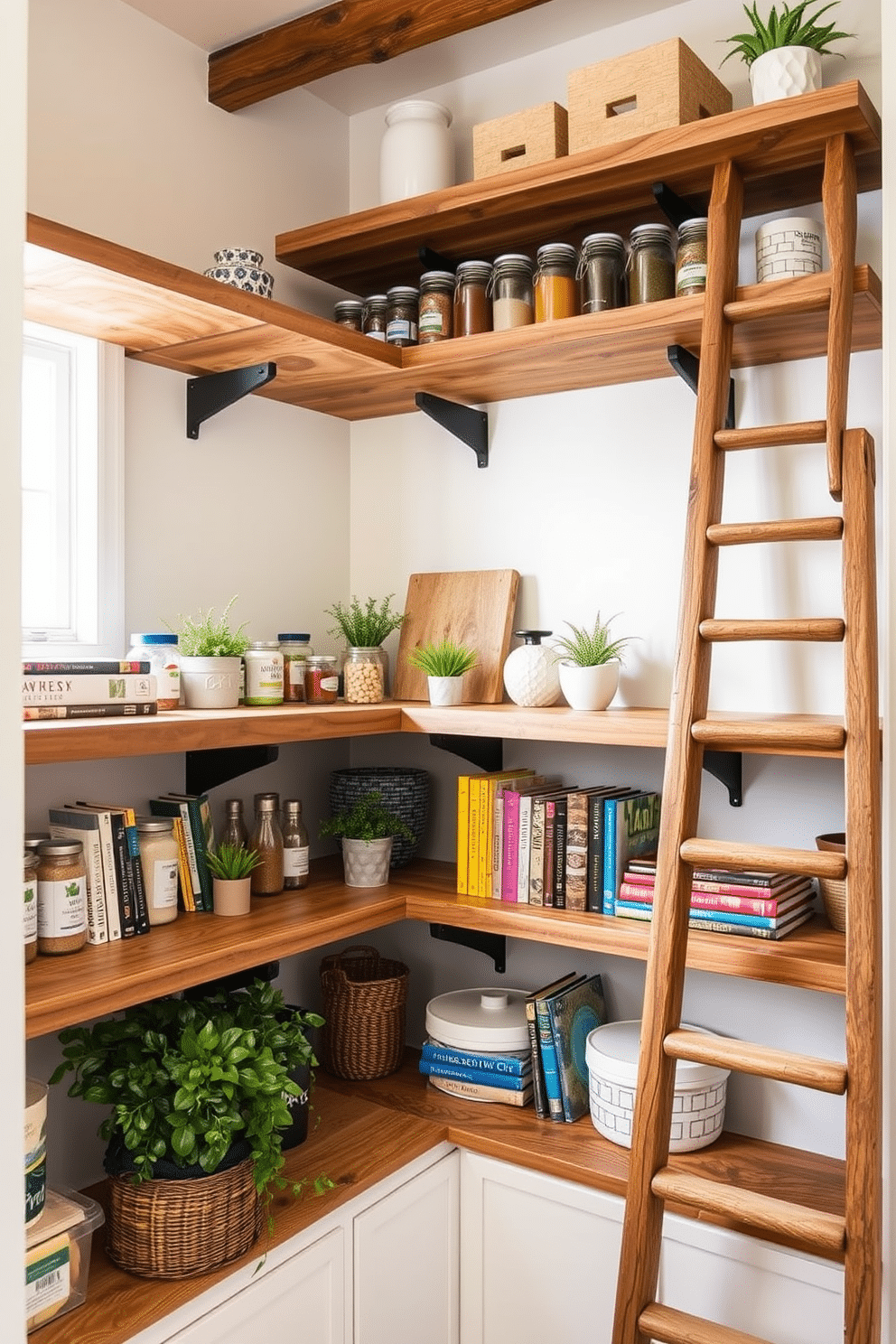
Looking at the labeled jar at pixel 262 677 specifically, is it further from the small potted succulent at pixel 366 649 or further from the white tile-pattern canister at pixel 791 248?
the white tile-pattern canister at pixel 791 248

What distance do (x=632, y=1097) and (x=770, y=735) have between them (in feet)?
2.58

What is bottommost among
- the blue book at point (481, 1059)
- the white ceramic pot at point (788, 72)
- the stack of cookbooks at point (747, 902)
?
the blue book at point (481, 1059)

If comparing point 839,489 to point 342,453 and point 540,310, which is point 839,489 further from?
point 342,453

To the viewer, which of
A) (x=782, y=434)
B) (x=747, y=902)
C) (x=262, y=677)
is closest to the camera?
(x=782, y=434)

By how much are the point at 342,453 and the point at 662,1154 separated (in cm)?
174

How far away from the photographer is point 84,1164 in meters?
1.91

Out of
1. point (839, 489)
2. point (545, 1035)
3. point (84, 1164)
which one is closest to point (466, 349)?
point (839, 489)

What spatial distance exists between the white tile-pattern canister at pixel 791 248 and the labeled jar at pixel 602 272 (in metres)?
0.30

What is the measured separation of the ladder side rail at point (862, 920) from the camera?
137 centimetres

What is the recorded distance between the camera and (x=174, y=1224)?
158cm

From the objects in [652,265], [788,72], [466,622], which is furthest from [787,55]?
Answer: [466,622]

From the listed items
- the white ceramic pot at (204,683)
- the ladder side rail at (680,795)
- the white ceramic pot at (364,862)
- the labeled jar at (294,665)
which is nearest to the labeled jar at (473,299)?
the ladder side rail at (680,795)

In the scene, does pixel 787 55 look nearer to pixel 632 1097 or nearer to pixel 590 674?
pixel 590 674

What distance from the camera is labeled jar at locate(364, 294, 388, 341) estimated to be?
2328 millimetres
